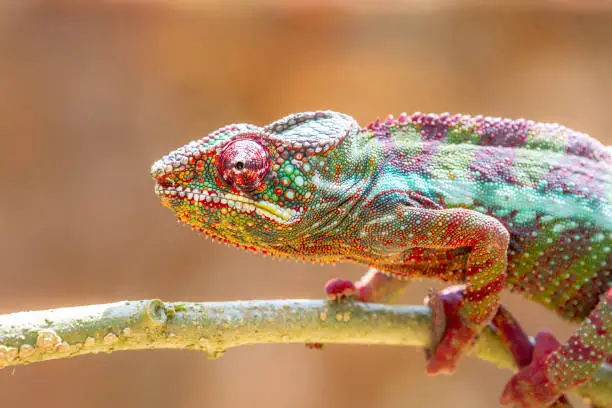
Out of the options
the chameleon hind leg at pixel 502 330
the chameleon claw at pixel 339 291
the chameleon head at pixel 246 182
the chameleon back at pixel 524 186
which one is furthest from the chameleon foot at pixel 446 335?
the chameleon head at pixel 246 182

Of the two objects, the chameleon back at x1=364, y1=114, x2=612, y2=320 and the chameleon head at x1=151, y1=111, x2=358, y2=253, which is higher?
the chameleon head at x1=151, y1=111, x2=358, y2=253

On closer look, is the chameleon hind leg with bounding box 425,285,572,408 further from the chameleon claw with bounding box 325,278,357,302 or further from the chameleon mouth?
the chameleon mouth

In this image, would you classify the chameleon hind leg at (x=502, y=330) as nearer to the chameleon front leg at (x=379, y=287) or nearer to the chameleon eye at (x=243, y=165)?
the chameleon front leg at (x=379, y=287)

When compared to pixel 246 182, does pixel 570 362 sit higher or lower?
lower

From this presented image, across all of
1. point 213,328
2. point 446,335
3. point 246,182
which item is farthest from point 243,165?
point 446,335

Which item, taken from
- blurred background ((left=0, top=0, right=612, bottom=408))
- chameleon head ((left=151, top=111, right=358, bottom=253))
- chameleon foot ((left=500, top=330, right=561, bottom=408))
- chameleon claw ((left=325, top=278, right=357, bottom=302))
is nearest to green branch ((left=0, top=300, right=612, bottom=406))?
chameleon claw ((left=325, top=278, right=357, bottom=302))

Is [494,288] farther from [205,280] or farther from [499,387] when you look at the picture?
[499,387]

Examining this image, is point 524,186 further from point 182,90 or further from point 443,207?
point 182,90
